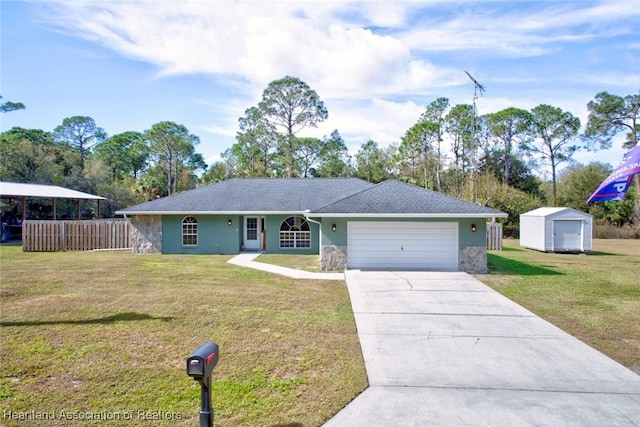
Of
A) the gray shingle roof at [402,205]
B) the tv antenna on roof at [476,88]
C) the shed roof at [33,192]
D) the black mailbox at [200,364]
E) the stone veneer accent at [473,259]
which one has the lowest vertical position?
the stone veneer accent at [473,259]

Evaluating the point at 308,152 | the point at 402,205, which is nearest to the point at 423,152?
the point at 308,152

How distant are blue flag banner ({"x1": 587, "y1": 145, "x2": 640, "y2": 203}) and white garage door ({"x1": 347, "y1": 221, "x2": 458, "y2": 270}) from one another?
7134 mm

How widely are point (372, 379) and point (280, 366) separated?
3.98ft

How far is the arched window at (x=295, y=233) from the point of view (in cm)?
1817

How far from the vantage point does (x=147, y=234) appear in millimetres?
17984

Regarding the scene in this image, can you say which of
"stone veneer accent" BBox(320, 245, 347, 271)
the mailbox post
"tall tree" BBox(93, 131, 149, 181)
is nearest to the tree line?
"tall tree" BBox(93, 131, 149, 181)

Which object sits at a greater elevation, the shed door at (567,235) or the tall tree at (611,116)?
the tall tree at (611,116)

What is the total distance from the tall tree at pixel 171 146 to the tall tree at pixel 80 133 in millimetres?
13517

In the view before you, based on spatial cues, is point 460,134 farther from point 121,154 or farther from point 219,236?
point 121,154

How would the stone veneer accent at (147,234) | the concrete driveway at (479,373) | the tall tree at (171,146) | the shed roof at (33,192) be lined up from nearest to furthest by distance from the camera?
the concrete driveway at (479,373)
the stone veneer accent at (147,234)
the shed roof at (33,192)
the tall tree at (171,146)

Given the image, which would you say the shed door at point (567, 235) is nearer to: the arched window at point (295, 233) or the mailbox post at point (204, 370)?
the arched window at point (295, 233)

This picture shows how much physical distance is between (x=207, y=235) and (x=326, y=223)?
753 cm

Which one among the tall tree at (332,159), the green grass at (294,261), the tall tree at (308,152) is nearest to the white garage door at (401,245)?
the green grass at (294,261)

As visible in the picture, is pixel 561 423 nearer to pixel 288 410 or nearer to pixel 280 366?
pixel 288 410
